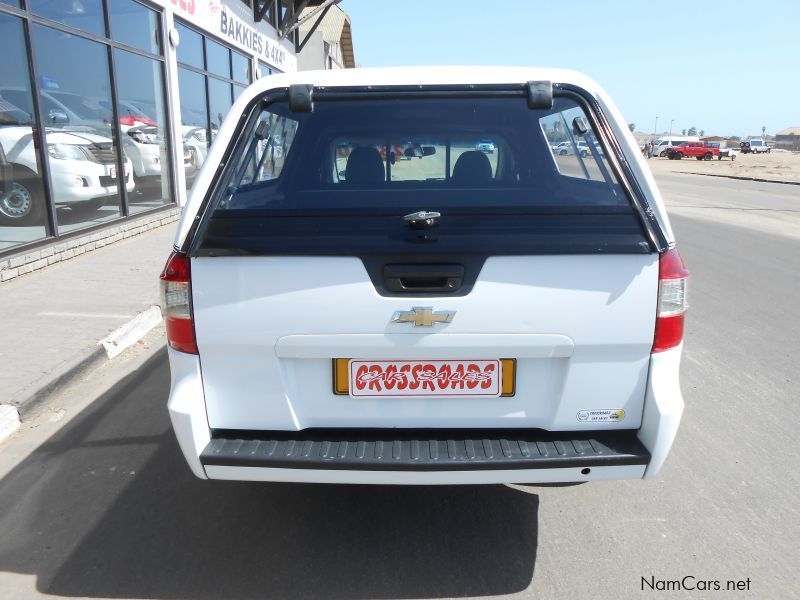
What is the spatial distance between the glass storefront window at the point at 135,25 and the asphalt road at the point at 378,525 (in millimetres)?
7746

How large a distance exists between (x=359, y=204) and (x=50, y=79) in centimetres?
733

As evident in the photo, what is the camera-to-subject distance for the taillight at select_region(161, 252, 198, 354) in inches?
93.5

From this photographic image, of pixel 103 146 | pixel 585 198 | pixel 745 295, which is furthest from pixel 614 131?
pixel 103 146

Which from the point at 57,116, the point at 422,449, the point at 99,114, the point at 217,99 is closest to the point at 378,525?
the point at 422,449

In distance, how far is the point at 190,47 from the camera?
1338 cm

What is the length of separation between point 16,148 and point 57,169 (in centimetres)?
86

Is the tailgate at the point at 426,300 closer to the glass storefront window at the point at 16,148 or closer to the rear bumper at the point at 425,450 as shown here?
the rear bumper at the point at 425,450

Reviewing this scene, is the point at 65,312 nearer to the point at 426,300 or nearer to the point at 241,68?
the point at 426,300

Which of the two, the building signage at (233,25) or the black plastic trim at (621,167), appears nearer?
the black plastic trim at (621,167)

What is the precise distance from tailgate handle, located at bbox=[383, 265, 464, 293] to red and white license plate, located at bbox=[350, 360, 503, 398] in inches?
10.4

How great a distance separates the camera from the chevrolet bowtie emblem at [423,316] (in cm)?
232

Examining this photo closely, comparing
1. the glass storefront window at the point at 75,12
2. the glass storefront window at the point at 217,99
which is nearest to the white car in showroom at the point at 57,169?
the glass storefront window at the point at 75,12

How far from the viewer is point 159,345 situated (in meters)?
5.57

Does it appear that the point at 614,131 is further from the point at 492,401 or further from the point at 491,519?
the point at 491,519
